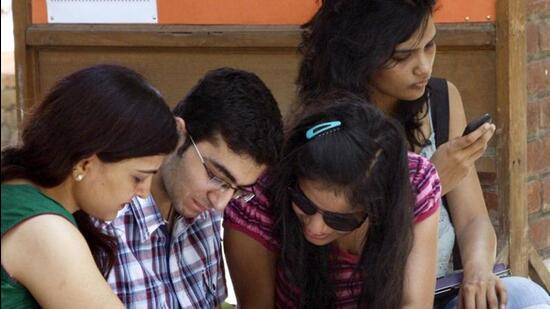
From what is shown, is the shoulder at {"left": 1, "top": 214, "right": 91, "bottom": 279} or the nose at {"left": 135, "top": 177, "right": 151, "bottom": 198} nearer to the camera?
the shoulder at {"left": 1, "top": 214, "right": 91, "bottom": 279}

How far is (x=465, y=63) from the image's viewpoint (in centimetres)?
329

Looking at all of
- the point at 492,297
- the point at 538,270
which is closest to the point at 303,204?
the point at 492,297

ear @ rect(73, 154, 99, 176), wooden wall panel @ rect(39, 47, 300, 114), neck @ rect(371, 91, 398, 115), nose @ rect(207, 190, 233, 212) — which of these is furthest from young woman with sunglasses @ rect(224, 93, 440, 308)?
wooden wall panel @ rect(39, 47, 300, 114)

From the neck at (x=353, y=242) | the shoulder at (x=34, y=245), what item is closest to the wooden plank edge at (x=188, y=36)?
the neck at (x=353, y=242)

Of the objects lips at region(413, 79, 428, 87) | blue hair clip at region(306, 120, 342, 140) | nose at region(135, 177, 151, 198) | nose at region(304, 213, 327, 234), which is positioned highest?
lips at region(413, 79, 428, 87)

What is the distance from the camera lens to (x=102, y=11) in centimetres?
355

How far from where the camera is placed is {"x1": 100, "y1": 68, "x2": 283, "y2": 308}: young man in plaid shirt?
238cm

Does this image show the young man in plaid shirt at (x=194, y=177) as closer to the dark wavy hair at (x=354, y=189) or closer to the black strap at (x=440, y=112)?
the dark wavy hair at (x=354, y=189)

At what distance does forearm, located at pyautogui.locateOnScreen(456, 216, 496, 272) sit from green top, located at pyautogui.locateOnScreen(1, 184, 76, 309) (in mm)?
1264

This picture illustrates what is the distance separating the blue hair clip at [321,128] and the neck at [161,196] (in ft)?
1.20

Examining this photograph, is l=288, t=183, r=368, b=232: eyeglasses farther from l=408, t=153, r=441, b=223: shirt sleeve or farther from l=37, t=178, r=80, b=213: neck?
l=37, t=178, r=80, b=213: neck

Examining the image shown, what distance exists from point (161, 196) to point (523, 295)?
1014 millimetres

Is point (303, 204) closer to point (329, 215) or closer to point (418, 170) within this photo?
point (329, 215)

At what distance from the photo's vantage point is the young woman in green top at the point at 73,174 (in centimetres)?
197
